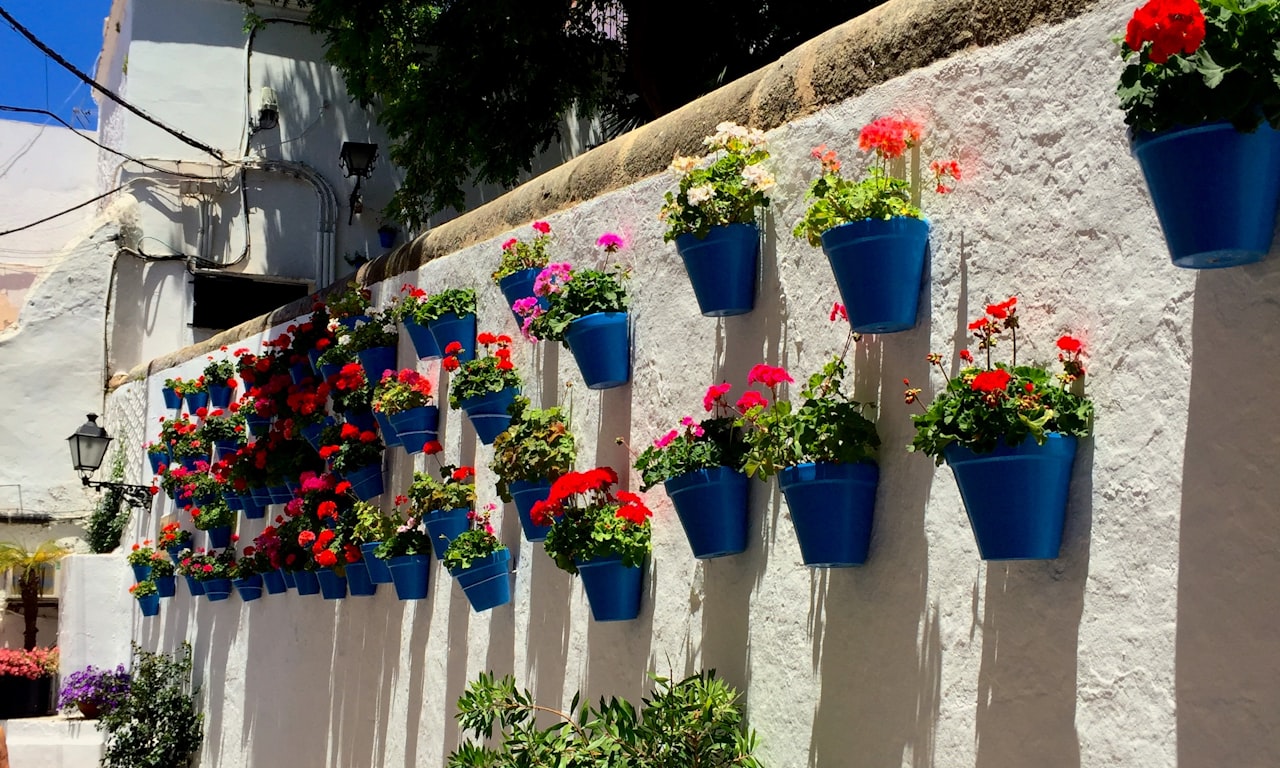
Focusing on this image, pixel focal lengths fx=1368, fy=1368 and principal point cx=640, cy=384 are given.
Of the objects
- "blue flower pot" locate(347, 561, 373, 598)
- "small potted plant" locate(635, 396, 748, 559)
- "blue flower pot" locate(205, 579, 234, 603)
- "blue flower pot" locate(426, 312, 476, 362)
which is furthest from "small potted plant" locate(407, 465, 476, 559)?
"blue flower pot" locate(205, 579, 234, 603)

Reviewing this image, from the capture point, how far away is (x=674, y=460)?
341cm

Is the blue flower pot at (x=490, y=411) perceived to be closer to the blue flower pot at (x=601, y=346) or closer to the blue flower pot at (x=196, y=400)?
the blue flower pot at (x=601, y=346)

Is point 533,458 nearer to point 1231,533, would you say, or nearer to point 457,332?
point 457,332

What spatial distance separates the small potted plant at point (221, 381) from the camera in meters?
8.31

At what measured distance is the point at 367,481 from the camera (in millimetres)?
6000

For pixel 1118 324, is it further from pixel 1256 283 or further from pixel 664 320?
pixel 664 320

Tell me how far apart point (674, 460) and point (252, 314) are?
10336 mm

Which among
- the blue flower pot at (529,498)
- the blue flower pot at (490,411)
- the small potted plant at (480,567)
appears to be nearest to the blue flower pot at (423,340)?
the blue flower pot at (490,411)

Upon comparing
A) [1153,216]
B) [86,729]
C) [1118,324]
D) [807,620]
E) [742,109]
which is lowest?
[86,729]

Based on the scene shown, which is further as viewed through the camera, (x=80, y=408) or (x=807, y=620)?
(x=80, y=408)

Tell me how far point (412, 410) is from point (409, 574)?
65cm

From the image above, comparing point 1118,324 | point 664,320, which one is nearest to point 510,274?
point 664,320

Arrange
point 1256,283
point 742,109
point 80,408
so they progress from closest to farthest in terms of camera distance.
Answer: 1. point 1256,283
2. point 742,109
3. point 80,408

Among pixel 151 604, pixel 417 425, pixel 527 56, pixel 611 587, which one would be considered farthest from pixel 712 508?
pixel 527 56
